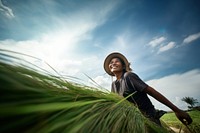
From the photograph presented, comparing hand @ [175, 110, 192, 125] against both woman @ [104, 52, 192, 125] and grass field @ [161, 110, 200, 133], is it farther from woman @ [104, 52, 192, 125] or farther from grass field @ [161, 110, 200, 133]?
grass field @ [161, 110, 200, 133]

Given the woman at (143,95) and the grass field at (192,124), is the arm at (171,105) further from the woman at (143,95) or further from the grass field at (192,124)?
the grass field at (192,124)

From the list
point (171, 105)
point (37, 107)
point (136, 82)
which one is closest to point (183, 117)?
point (171, 105)

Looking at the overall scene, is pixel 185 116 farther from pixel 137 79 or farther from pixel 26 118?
pixel 26 118

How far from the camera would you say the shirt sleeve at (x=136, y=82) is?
2721 millimetres

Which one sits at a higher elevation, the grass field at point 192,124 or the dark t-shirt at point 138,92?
the dark t-shirt at point 138,92

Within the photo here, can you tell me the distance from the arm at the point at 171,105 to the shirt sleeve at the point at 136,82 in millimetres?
89

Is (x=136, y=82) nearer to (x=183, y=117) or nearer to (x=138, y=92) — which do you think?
(x=138, y=92)

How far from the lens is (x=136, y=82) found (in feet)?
9.15

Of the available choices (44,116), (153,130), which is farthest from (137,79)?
(44,116)

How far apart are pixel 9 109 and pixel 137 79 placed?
2.58 meters

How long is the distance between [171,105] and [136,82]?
700 mm

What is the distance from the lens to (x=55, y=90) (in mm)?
705

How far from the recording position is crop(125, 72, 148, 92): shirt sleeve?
2721mm

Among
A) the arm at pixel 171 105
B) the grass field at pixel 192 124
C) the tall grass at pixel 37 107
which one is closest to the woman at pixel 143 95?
the arm at pixel 171 105
